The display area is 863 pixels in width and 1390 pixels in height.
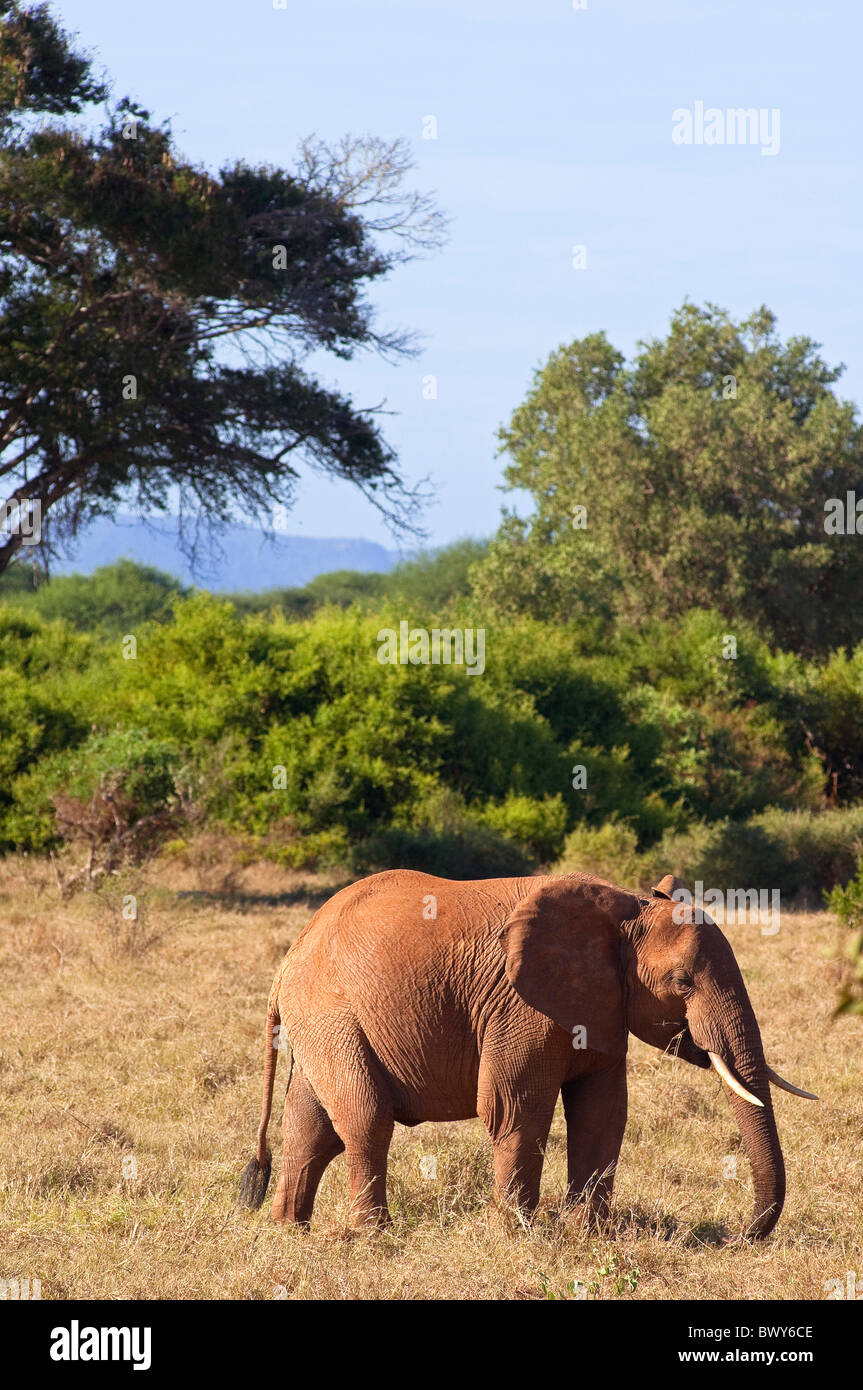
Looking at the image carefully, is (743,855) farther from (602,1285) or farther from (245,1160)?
(602,1285)

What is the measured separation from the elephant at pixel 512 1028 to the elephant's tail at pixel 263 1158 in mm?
141

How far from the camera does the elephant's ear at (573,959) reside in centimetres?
520

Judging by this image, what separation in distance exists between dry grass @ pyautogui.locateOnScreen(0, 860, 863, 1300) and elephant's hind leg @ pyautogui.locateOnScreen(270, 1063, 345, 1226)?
0.38 ft

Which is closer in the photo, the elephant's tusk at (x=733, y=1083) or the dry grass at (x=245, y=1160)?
the dry grass at (x=245, y=1160)

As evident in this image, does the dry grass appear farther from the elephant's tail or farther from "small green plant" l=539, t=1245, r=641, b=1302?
the elephant's tail

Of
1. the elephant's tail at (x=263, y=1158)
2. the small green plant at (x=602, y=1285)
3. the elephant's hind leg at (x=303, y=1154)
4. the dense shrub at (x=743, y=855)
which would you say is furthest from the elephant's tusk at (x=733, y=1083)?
the dense shrub at (x=743, y=855)

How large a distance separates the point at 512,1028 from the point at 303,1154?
1.07m

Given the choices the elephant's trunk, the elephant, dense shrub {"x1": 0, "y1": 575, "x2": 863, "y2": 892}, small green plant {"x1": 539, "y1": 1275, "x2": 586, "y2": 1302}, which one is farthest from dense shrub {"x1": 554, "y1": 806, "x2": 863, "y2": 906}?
small green plant {"x1": 539, "y1": 1275, "x2": 586, "y2": 1302}

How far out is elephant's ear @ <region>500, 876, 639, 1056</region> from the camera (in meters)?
5.20

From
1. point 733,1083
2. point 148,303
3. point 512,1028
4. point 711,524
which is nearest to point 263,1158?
point 512,1028

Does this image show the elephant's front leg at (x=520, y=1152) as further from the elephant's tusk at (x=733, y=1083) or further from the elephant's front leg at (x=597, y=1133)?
the elephant's tusk at (x=733, y=1083)

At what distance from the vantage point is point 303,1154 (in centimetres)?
555

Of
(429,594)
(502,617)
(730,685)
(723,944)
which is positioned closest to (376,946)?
(723,944)

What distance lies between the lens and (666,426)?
31688mm
